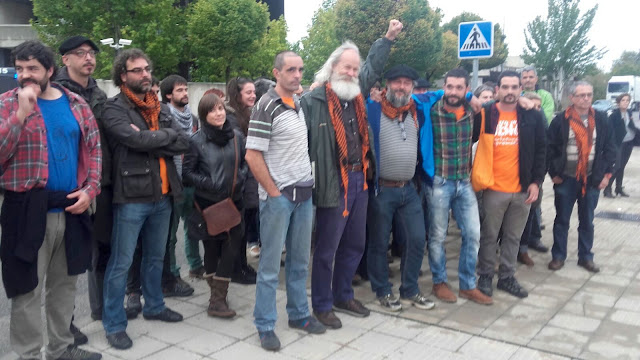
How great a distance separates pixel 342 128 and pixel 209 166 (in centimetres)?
117

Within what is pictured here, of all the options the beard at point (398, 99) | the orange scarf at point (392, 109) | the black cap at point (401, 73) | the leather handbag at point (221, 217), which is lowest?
the leather handbag at point (221, 217)

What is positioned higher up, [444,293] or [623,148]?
[623,148]

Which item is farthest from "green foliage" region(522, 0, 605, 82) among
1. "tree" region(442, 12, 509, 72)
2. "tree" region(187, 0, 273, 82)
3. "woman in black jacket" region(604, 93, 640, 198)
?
"woman in black jacket" region(604, 93, 640, 198)

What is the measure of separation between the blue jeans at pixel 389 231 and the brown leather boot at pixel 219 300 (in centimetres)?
125

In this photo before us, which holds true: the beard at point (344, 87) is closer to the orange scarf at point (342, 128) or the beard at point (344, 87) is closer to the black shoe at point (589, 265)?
the orange scarf at point (342, 128)

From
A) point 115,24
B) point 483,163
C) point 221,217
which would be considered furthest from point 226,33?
point 221,217

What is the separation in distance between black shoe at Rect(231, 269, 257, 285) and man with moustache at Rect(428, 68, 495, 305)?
1769 millimetres

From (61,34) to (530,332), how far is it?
24.7 m

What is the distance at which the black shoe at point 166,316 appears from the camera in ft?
15.5

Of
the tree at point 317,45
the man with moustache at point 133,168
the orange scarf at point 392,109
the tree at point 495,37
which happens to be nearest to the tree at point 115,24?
the tree at point 317,45

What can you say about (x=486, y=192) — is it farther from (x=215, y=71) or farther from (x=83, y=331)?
(x=215, y=71)

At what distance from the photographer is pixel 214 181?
4.78m

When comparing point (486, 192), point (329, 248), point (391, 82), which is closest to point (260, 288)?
point (329, 248)

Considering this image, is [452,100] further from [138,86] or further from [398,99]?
[138,86]
